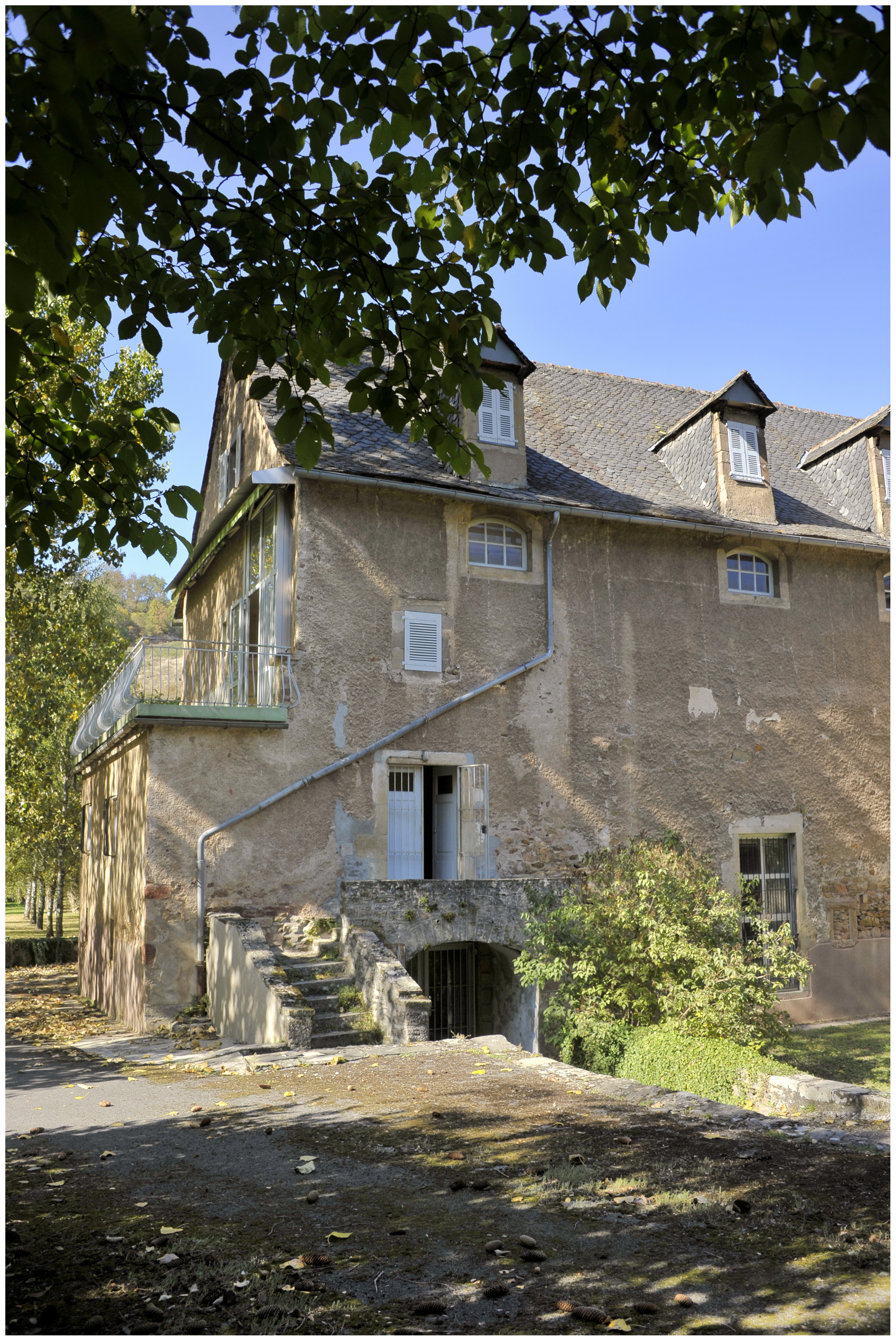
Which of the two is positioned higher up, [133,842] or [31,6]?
[31,6]

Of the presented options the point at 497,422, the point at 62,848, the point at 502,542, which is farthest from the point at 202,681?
the point at 62,848

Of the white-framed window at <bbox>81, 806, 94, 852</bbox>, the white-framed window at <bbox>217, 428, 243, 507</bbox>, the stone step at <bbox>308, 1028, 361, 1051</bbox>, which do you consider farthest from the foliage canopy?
the white-framed window at <bbox>81, 806, 94, 852</bbox>

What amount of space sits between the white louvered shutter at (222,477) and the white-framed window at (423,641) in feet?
15.6

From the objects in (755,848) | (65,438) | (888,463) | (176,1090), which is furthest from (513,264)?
(888,463)

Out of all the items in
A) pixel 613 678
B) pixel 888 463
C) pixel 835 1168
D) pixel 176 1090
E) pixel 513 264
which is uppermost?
pixel 888 463

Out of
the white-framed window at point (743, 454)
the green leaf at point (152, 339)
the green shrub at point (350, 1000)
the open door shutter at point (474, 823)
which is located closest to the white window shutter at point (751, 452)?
the white-framed window at point (743, 454)

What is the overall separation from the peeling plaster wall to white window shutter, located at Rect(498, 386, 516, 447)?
4.44 feet

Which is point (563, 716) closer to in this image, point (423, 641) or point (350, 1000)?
point (423, 641)

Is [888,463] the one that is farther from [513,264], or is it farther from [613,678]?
[513,264]

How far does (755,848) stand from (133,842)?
9312mm

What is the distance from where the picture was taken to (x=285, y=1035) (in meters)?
9.03

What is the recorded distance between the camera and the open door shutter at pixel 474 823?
43.2 ft

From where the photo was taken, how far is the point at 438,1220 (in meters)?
4.13

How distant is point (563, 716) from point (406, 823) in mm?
2772
